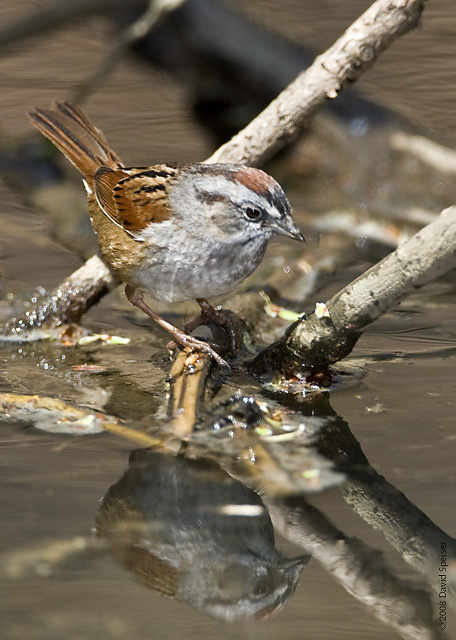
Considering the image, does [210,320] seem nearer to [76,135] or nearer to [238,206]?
[238,206]

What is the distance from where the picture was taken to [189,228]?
4461mm

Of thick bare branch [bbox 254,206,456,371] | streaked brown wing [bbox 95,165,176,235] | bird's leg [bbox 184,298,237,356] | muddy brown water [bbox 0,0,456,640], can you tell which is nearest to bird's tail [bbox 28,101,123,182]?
streaked brown wing [bbox 95,165,176,235]

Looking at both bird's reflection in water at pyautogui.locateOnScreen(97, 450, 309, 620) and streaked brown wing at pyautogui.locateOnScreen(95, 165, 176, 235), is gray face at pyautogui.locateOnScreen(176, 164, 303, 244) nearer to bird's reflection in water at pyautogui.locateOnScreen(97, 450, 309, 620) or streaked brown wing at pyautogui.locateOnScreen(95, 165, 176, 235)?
streaked brown wing at pyautogui.locateOnScreen(95, 165, 176, 235)

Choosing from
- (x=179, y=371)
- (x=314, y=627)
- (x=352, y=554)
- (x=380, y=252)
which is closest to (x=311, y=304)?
(x=380, y=252)

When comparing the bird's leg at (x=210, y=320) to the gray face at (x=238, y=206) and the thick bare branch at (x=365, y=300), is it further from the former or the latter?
the gray face at (x=238, y=206)

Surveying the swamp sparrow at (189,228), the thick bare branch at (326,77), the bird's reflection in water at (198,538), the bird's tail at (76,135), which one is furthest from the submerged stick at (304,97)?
the bird's reflection in water at (198,538)

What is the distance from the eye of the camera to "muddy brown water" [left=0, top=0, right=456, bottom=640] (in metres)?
2.77

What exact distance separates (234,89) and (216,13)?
2.26ft

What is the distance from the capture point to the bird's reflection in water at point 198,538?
2.92 m

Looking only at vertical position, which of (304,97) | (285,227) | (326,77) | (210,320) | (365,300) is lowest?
(210,320)

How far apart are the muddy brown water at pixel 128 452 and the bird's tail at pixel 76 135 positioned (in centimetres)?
92

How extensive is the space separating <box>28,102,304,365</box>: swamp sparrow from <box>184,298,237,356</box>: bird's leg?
1.2 inches

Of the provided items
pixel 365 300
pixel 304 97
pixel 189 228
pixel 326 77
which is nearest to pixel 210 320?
pixel 189 228

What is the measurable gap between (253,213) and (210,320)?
28.1 inches
